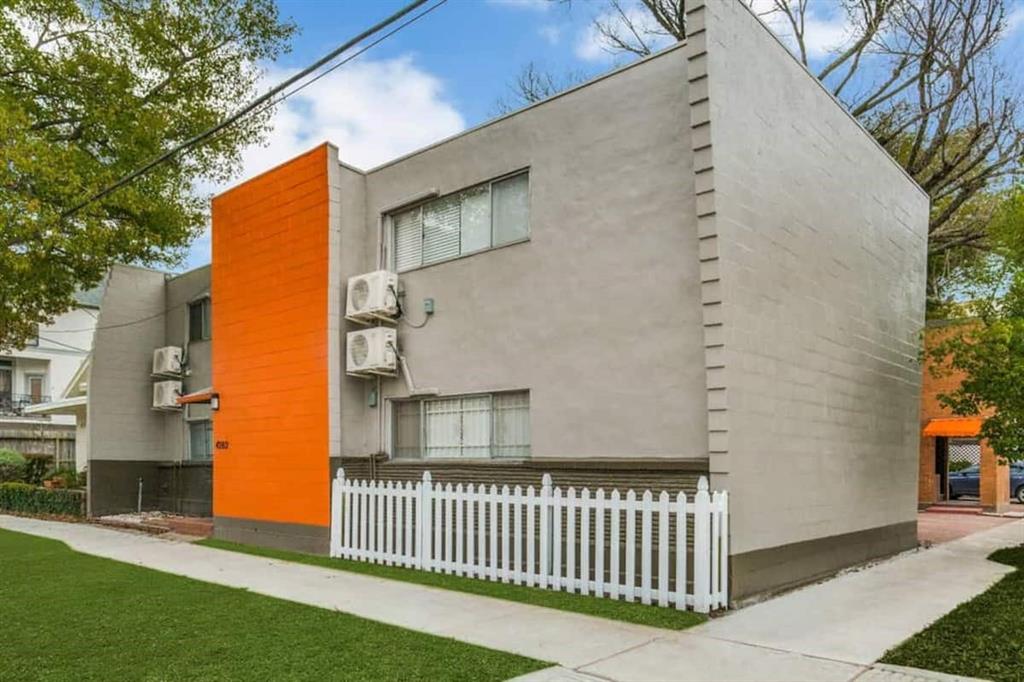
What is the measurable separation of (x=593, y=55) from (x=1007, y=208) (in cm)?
1480

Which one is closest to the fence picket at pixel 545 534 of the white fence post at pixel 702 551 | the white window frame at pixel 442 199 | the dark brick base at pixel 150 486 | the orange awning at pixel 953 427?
the white fence post at pixel 702 551

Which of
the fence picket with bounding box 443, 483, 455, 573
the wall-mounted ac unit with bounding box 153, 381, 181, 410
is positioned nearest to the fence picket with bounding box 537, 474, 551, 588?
the fence picket with bounding box 443, 483, 455, 573

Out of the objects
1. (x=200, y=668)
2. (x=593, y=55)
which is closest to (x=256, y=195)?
(x=200, y=668)

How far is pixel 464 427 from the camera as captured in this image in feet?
32.6

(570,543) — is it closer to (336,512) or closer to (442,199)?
(336,512)

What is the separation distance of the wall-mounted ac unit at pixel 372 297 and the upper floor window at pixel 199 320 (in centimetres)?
628

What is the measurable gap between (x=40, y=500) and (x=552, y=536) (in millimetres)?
14804

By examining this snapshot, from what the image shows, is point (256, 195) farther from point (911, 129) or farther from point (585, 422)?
point (911, 129)

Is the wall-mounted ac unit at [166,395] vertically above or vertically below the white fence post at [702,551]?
above

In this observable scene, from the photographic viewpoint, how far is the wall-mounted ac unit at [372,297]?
34.5 feet

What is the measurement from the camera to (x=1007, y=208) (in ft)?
34.3

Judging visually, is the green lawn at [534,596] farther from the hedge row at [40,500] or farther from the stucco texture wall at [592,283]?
the hedge row at [40,500]

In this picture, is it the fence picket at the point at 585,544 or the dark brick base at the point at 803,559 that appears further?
the fence picket at the point at 585,544

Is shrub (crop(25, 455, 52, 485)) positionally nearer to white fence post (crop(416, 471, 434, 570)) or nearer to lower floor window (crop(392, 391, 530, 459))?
lower floor window (crop(392, 391, 530, 459))
